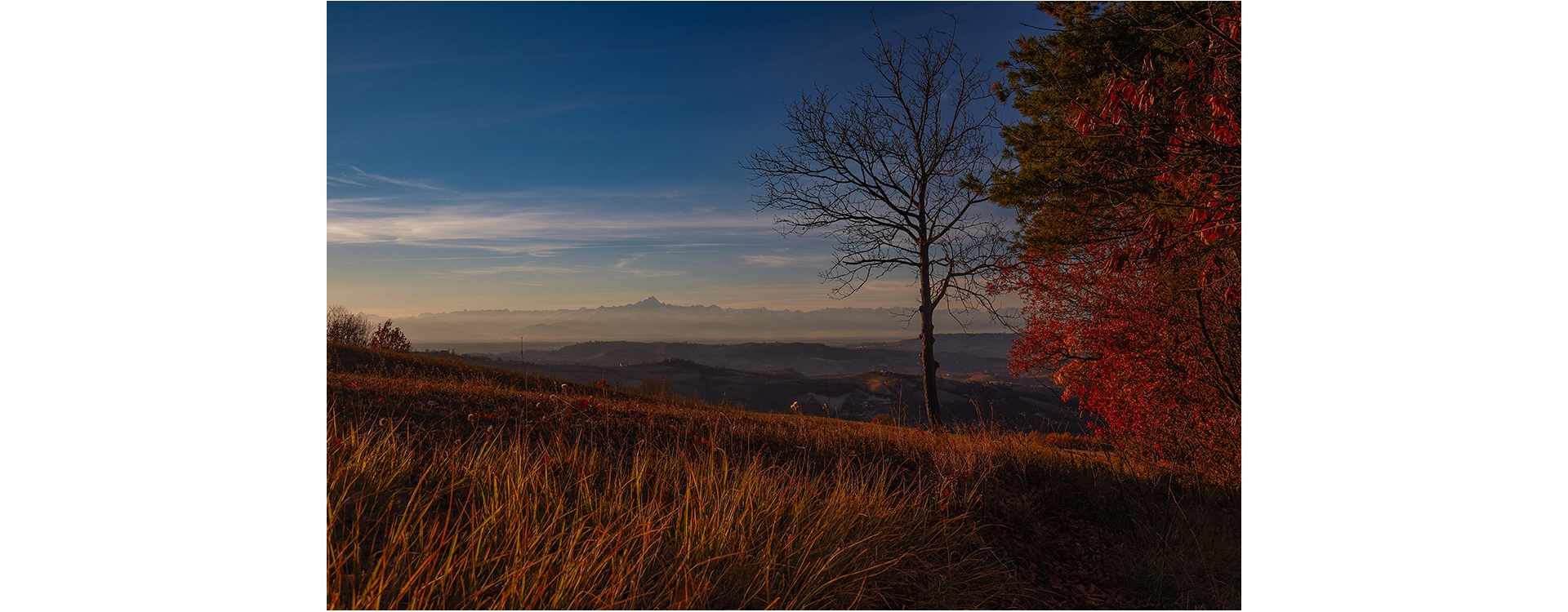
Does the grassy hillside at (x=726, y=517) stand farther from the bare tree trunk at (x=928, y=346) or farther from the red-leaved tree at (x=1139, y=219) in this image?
the bare tree trunk at (x=928, y=346)

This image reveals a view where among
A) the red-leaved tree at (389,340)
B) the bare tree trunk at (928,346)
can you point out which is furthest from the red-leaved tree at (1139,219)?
the red-leaved tree at (389,340)

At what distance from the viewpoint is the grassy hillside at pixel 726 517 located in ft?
10.8

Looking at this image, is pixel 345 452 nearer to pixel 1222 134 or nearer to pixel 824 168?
pixel 1222 134

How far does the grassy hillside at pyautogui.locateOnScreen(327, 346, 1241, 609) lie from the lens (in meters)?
3.29

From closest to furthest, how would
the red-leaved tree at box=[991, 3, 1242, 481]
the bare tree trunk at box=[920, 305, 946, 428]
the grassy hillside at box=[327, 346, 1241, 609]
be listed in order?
the grassy hillside at box=[327, 346, 1241, 609] → the red-leaved tree at box=[991, 3, 1242, 481] → the bare tree trunk at box=[920, 305, 946, 428]

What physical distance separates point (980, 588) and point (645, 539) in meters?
2.08

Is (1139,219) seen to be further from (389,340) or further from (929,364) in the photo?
(389,340)

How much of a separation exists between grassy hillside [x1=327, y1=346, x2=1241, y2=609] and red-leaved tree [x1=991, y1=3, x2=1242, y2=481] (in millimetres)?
1672

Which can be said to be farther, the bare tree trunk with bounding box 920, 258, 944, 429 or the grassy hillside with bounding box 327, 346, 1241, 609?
the bare tree trunk with bounding box 920, 258, 944, 429

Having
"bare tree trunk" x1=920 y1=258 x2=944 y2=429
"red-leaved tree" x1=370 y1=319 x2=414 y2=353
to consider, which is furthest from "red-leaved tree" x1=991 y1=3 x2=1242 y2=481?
"red-leaved tree" x1=370 y1=319 x2=414 y2=353

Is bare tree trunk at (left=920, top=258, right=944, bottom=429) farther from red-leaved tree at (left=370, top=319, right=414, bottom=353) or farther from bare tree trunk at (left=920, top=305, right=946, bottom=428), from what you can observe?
red-leaved tree at (left=370, top=319, right=414, bottom=353)

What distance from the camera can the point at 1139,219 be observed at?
6.26m

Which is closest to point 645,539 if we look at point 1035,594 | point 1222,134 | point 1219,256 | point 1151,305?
point 1035,594

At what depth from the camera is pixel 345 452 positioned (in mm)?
4531
